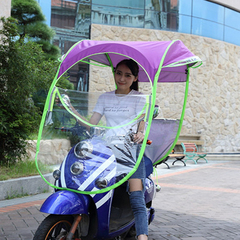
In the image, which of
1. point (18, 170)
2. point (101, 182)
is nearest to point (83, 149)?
point (101, 182)

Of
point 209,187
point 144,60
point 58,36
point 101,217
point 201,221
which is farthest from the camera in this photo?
point 58,36

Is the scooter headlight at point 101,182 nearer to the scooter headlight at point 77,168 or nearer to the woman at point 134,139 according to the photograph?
the scooter headlight at point 77,168

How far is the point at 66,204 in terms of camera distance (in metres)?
3.03

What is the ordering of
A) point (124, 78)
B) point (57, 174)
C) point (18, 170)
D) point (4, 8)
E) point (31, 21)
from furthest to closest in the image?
1. point (31, 21)
2. point (4, 8)
3. point (18, 170)
4. point (124, 78)
5. point (57, 174)

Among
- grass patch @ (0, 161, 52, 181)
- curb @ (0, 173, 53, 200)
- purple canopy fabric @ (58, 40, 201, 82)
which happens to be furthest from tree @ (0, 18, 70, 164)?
purple canopy fabric @ (58, 40, 201, 82)

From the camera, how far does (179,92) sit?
20641 millimetres

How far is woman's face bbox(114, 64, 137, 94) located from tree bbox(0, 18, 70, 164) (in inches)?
150

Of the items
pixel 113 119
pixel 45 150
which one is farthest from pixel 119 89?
pixel 45 150

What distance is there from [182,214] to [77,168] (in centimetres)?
331

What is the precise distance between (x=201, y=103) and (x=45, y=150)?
1871 cm

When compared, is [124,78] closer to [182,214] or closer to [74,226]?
[74,226]

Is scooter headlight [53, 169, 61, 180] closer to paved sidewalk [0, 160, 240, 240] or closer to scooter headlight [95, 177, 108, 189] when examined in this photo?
scooter headlight [95, 177, 108, 189]

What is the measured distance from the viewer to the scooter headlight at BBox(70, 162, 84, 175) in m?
3.16

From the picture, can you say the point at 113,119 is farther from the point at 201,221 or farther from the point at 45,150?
the point at 201,221
